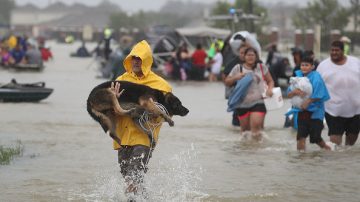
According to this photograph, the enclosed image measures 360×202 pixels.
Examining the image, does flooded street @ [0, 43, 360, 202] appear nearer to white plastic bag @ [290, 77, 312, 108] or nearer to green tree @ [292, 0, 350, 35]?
white plastic bag @ [290, 77, 312, 108]

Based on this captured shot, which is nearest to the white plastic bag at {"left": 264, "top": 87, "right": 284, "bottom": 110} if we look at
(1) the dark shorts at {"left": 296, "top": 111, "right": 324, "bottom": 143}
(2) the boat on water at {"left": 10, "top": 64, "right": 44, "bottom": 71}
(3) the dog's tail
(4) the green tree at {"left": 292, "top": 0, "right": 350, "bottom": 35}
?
(1) the dark shorts at {"left": 296, "top": 111, "right": 324, "bottom": 143}

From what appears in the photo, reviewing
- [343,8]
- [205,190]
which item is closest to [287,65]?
[205,190]

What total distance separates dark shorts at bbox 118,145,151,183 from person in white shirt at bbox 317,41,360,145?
5108mm

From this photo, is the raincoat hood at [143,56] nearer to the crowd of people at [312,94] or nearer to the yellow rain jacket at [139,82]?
the yellow rain jacket at [139,82]

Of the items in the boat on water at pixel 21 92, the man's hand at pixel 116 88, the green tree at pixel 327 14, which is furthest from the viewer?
the green tree at pixel 327 14

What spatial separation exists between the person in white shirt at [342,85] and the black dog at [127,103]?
4950 millimetres

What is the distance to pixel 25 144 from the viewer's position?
1367 cm

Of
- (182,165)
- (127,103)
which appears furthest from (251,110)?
(127,103)

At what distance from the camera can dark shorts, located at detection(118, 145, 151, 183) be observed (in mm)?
8296

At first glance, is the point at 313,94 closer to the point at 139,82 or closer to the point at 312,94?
the point at 312,94

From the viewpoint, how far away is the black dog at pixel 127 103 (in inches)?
323

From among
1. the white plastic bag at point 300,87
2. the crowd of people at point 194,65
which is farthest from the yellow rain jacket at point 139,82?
the crowd of people at point 194,65

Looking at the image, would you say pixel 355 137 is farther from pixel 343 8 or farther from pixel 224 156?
pixel 343 8

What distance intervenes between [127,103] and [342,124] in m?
5.51
